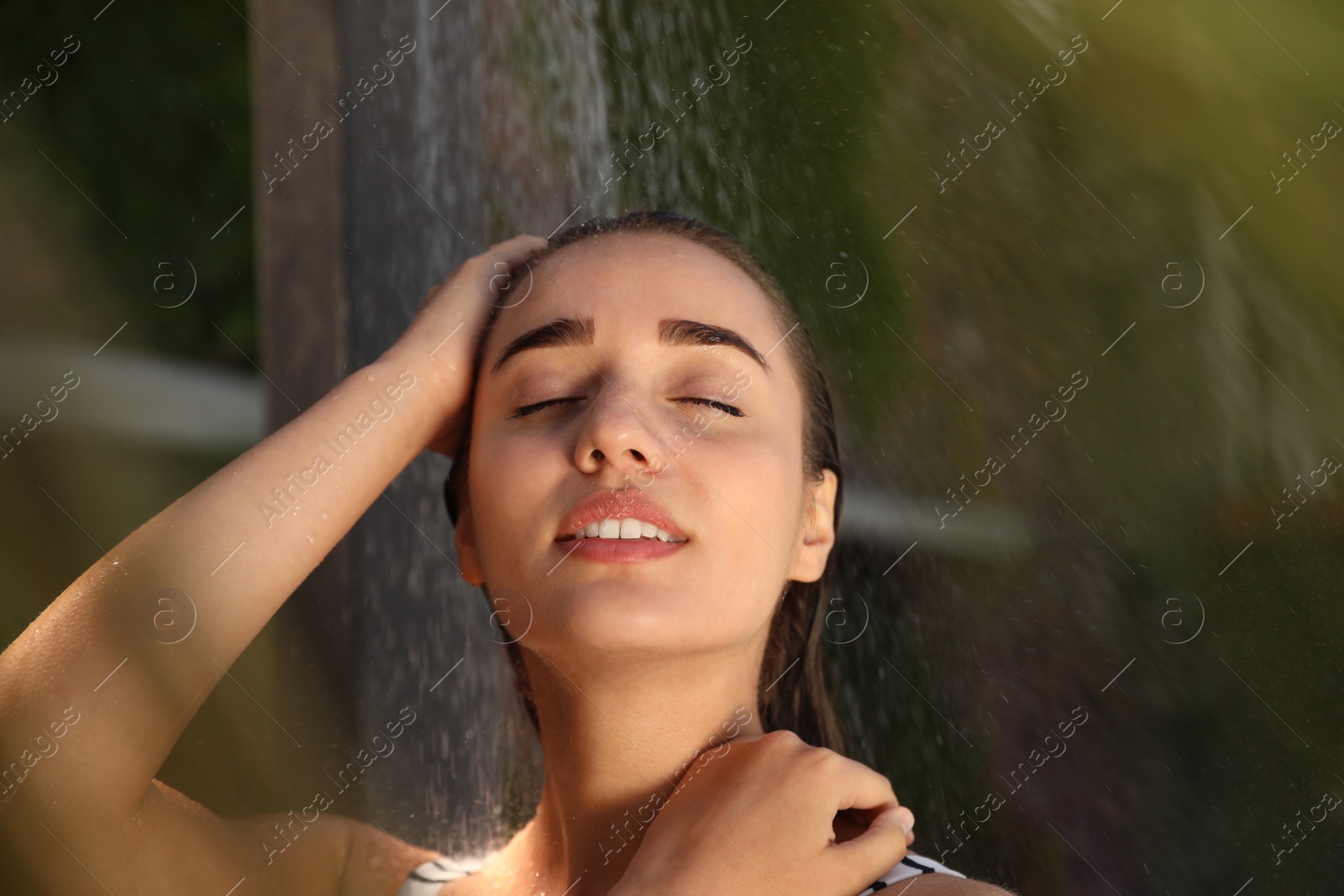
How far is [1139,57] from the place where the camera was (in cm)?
152

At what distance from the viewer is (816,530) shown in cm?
142

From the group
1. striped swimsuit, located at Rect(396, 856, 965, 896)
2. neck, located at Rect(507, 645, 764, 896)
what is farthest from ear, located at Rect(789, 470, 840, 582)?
striped swimsuit, located at Rect(396, 856, 965, 896)

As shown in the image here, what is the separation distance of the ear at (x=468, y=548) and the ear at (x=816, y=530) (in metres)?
0.39

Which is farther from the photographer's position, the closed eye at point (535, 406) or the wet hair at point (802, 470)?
the wet hair at point (802, 470)

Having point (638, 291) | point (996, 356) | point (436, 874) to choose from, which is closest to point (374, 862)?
point (436, 874)

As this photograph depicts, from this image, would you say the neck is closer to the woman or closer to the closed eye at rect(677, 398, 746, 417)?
the woman

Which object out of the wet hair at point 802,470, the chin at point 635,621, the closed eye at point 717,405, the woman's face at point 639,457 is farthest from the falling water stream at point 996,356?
the chin at point 635,621

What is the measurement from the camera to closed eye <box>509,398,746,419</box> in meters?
1.25

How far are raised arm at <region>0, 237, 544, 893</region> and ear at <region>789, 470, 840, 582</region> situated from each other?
470 mm

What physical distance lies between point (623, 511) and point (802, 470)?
275mm

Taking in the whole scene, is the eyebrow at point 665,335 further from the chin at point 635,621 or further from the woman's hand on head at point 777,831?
the woman's hand on head at point 777,831

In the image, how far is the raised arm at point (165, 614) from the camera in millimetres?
1137

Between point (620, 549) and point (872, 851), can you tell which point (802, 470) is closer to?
point (620, 549)

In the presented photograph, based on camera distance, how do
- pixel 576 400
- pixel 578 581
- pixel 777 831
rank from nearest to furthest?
pixel 777 831, pixel 578 581, pixel 576 400
